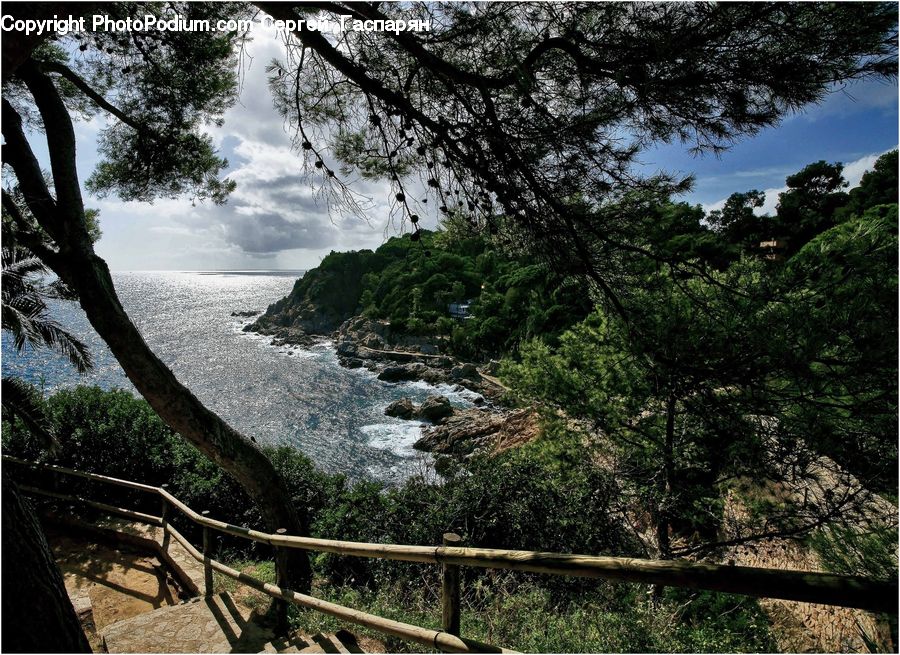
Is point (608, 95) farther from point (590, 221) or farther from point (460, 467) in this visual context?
point (460, 467)

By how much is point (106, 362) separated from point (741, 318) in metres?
53.6

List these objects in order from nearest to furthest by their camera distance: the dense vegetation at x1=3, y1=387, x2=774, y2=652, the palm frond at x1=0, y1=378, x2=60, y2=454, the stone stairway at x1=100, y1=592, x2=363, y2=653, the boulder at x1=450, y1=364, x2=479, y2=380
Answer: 1. the stone stairway at x1=100, y1=592, x2=363, y2=653
2. the dense vegetation at x1=3, y1=387, x2=774, y2=652
3. the palm frond at x1=0, y1=378, x2=60, y2=454
4. the boulder at x1=450, y1=364, x2=479, y2=380

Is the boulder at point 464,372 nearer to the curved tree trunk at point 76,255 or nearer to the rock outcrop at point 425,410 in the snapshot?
the rock outcrop at point 425,410

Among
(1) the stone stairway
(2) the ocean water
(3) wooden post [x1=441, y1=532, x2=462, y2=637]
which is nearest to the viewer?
(3) wooden post [x1=441, y1=532, x2=462, y2=637]

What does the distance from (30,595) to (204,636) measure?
103 inches

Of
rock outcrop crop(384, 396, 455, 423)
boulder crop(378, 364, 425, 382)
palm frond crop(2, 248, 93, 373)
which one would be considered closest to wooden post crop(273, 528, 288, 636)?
palm frond crop(2, 248, 93, 373)

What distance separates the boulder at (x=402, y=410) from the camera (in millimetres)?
27906

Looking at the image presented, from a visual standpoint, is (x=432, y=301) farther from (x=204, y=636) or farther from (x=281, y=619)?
(x=204, y=636)

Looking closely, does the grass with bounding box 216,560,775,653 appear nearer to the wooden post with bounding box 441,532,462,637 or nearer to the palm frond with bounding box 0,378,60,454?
the wooden post with bounding box 441,532,462,637

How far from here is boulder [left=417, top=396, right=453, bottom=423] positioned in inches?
1062

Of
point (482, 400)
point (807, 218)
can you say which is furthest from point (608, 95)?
point (482, 400)

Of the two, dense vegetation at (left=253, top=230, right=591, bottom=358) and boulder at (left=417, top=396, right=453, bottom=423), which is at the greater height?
dense vegetation at (left=253, top=230, right=591, bottom=358)

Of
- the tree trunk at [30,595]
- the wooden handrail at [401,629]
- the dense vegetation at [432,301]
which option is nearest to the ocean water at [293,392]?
the dense vegetation at [432,301]

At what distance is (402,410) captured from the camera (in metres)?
28.2
